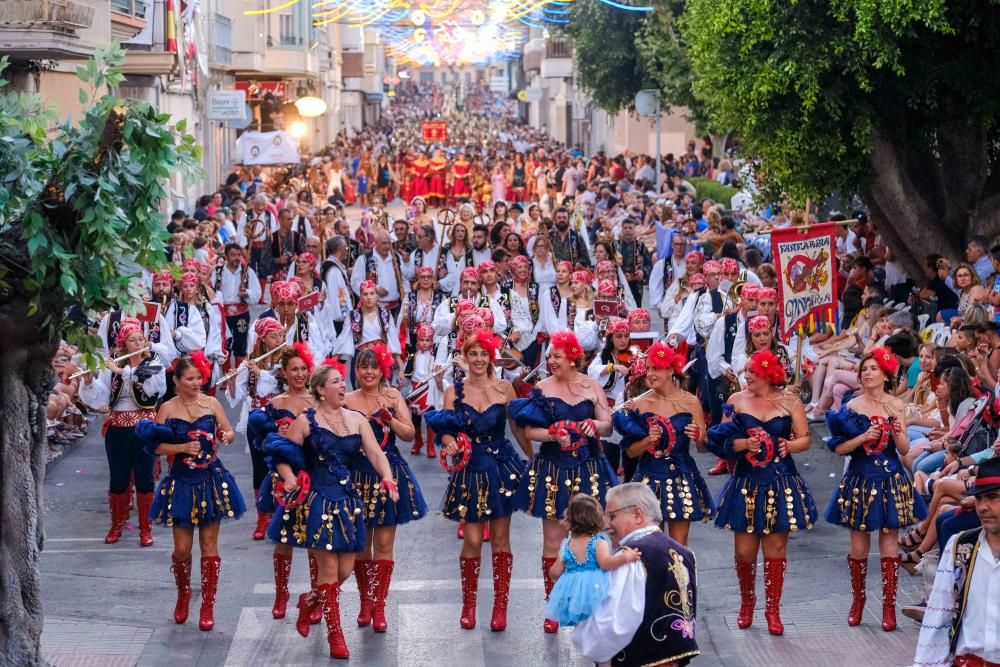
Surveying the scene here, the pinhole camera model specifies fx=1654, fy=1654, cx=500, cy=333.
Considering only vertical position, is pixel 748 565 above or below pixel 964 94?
below

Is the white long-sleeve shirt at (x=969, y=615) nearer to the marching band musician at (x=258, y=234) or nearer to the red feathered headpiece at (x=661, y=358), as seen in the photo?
the red feathered headpiece at (x=661, y=358)

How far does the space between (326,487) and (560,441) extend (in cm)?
150

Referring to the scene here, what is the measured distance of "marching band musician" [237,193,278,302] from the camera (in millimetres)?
22844

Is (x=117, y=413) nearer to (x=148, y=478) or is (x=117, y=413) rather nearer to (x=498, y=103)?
(x=148, y=478)

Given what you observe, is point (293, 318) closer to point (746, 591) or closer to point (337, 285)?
point (337, 285)

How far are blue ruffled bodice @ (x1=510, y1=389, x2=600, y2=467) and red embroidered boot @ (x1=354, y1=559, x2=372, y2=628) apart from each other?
136cm

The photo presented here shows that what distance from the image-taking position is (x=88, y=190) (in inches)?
326

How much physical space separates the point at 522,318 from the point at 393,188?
Answer: 36.6 metres

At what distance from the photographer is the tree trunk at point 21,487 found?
8.93m

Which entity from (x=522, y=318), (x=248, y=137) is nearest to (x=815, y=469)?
(x=522, y=318)

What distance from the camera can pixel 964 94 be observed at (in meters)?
17.3

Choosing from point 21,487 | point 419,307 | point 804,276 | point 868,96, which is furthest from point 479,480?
point 868,96

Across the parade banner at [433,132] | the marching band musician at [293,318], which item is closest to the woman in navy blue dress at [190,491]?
the marching band musician at [293,318]

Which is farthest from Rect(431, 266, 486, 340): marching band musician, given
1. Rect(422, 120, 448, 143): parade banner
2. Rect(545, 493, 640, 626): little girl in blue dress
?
Rect(422, 120, 448, 143): parade banner
